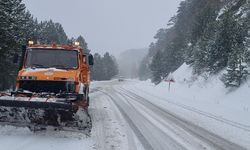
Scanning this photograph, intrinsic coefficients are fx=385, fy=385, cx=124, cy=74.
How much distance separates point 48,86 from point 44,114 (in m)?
1.54

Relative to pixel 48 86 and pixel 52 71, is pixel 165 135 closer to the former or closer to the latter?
pixel 48 86

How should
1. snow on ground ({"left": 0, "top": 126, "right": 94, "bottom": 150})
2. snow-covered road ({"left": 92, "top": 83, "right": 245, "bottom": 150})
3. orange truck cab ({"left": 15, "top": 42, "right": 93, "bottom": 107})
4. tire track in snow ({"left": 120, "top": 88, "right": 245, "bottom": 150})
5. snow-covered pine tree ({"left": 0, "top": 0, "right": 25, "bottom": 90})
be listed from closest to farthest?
snow on ground ({"left": 0, "top": 126, "right": 94, "bottom": 150}), snow-covered road ({"left": 92, "top": 83, "right": 245, "bottom": 150}), tire track in snow ({"left": 120, "top": 88, "right": 245, "bottom": 150}), orange truck cab ({"left": 15, "top": 42, "right": 93, "bottom": 107}), snow-covered pine tree ({"left": 0, "top": 0, "right": 25, "bottom": 90})

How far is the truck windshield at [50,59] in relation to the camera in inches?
488

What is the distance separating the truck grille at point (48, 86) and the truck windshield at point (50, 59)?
38.0 inches

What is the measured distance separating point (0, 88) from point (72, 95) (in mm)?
31468

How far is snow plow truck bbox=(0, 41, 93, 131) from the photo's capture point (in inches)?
396

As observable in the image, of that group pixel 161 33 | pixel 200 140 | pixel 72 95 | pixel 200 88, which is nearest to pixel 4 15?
pixel 200 88

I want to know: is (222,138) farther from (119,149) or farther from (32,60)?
(32,60)

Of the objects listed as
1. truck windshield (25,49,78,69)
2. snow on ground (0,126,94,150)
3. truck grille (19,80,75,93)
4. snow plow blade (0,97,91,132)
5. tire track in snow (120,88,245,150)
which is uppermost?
truck windshield (25,49,78,69)

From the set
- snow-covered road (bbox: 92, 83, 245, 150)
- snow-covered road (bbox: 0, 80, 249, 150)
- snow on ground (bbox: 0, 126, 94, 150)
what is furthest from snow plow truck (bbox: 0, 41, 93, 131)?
snow-covered road (bbox: 92, 83, 245, 150)

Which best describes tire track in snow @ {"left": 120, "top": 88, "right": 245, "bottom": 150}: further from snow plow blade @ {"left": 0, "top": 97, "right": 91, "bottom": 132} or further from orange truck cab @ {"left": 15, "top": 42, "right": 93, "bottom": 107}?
orange truck cab @ {"left": 15, "top": 42, "right": 93, "bottom": 107}

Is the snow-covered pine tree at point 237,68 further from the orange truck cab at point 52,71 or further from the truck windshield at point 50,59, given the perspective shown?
the truck windshield at point 50,59

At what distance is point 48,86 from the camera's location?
11492 millimetres

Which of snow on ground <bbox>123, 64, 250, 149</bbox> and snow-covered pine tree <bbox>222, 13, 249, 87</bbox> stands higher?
snow-covered pine tree <bbox>222, 13, 249, 87</bbox>
